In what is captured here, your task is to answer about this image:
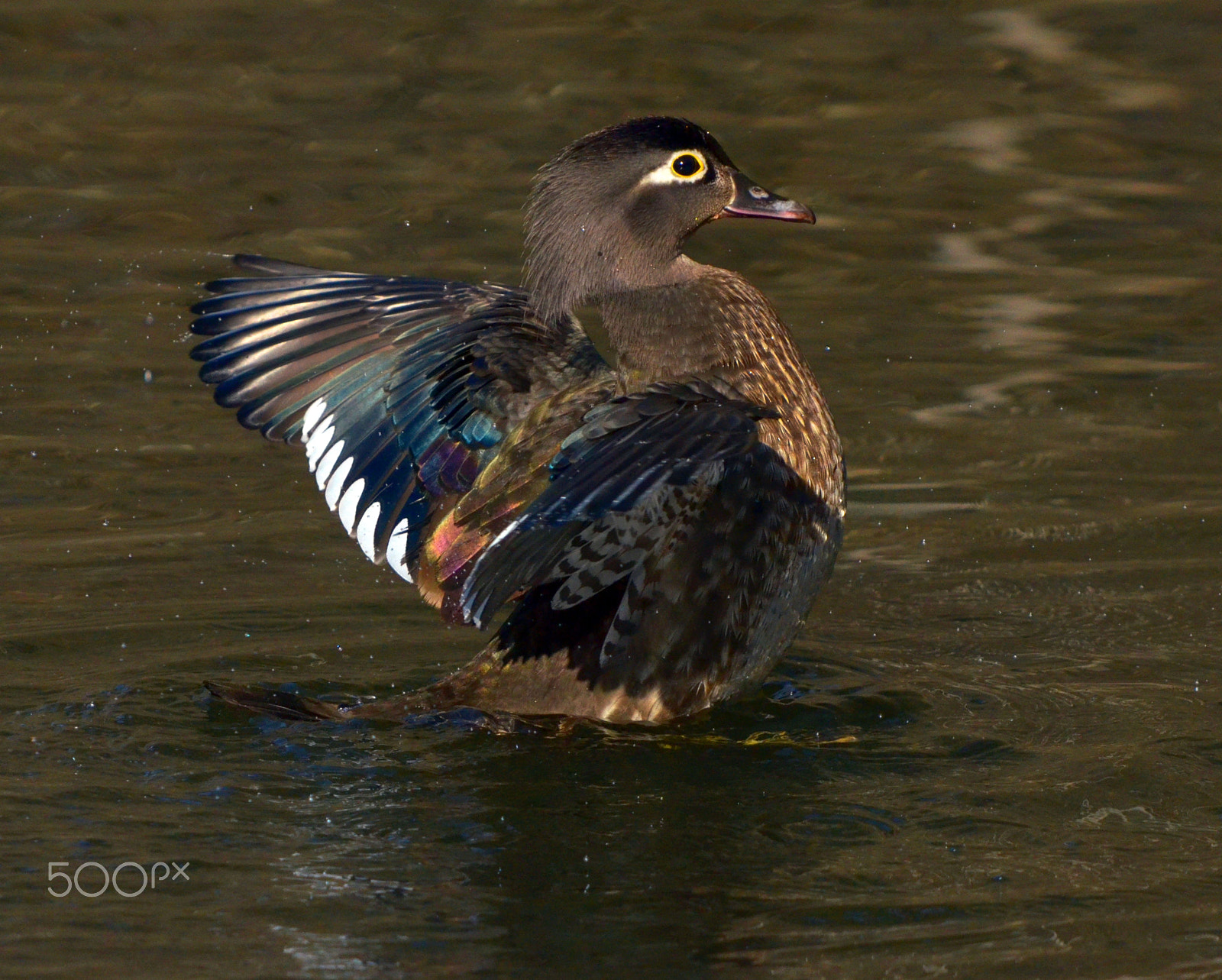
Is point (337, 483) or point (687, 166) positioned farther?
point (687, 166)

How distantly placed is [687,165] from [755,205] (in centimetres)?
25

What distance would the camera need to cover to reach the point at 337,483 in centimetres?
511

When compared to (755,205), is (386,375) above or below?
below

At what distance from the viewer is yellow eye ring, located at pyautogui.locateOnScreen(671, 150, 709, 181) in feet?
17.0

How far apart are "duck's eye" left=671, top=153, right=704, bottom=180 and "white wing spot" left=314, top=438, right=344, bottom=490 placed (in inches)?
46.5

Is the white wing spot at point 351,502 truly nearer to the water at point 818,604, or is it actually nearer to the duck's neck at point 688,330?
the water at point 818,604

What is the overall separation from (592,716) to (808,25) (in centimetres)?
750

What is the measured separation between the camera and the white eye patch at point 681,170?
5.16 meters

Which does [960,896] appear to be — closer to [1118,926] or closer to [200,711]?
[1118,926]

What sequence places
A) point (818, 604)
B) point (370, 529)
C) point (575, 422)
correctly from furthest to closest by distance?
point (818, 604)
point (370, 529)
point (575, 422)

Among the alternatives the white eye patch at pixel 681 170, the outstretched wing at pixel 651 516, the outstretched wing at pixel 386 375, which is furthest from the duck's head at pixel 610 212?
the outstretched wing at pixel 651 516

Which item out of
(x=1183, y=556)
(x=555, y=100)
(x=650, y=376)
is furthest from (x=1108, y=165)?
(x=650, y=376)

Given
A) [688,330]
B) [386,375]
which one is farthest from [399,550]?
[688,330]

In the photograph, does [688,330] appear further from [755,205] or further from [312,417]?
[312,417]
